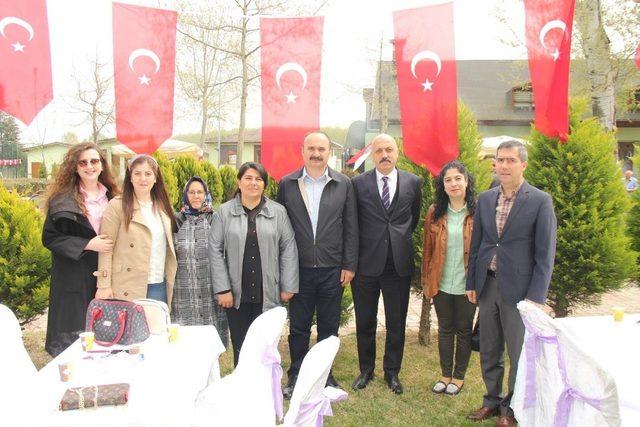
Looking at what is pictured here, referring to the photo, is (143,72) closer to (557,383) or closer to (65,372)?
(65,372)

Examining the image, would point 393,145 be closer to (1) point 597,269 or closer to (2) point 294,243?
(2) point 294,243

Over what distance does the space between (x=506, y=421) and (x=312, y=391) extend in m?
2.28

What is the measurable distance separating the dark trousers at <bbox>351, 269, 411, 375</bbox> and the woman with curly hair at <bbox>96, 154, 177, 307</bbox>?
154cm

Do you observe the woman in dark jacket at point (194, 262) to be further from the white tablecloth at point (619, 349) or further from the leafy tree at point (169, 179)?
the leafy tree at point (169, 179)

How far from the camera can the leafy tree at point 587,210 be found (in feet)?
16.5

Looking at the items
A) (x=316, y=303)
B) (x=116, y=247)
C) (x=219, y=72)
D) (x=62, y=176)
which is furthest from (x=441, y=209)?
(x=219, y=72)

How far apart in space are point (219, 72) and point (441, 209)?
46.3ft

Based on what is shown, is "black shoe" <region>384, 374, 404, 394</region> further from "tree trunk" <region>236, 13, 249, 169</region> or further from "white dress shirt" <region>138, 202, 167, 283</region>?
"tree trunk" <region>236, 13, 249, 169</region>

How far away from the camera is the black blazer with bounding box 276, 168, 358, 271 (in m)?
3.94

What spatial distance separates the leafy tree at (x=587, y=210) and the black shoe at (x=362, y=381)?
86.5 inches

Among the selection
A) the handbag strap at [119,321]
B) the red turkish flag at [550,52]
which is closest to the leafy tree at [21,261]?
the handbag strap at [119,321]

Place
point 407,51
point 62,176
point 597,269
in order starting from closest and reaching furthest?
point 62,176, point 407,51, point 597,269

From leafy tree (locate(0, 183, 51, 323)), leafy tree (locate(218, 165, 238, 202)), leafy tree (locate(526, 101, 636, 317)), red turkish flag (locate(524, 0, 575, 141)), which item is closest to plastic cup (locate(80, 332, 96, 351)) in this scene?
leafy tree (locate(0, 183, 51, 323))

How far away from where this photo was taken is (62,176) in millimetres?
3637
